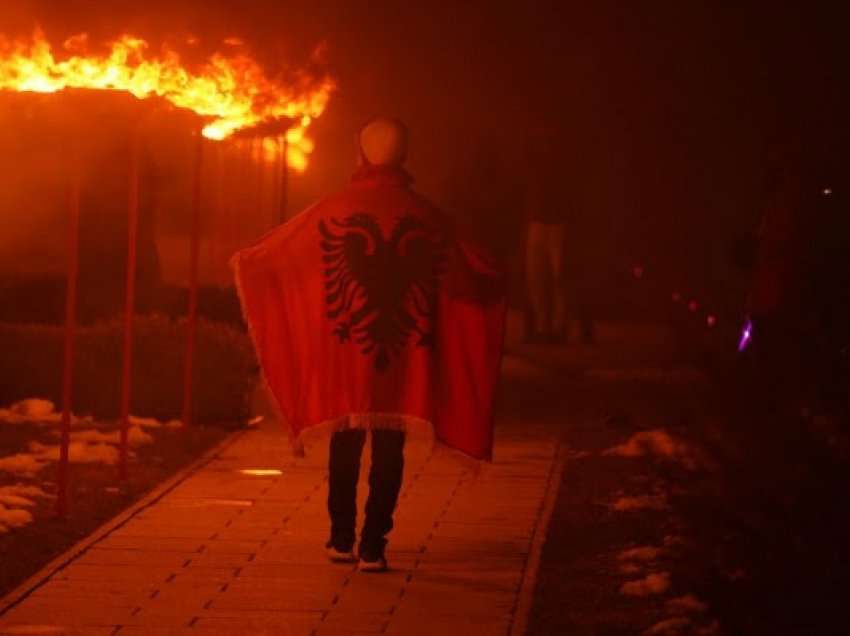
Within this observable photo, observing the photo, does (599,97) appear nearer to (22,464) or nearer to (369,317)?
(22,464)

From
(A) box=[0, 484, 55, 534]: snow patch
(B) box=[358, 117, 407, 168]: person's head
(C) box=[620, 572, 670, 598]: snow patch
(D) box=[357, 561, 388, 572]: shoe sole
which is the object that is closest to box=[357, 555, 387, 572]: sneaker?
(D) box=[357, 561, 388, 572]: shoe sole

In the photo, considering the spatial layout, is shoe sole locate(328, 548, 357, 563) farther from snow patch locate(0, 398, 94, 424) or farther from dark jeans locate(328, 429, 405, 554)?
snow patch locate(0, 398, 94, 424)

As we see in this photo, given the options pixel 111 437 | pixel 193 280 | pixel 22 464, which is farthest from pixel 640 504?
pixel 111 437

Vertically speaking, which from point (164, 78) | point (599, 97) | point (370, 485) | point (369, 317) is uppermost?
point (599, 97)

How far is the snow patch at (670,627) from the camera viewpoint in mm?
7793

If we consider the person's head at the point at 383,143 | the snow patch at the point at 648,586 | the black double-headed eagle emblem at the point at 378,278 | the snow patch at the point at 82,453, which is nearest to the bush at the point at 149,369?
the snow patch at the point at 82,453

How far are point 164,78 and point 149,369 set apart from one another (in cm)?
195

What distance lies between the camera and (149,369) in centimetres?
1384

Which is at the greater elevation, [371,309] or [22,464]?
[371,309]

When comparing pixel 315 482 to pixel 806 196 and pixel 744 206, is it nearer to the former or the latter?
pixel 806 196

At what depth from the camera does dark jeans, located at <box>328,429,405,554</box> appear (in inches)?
363

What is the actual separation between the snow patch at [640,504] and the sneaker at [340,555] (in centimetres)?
207

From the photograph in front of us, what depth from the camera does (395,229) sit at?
9180mm

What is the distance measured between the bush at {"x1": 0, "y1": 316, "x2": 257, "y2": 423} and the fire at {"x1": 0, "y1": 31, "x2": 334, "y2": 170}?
140 cm
